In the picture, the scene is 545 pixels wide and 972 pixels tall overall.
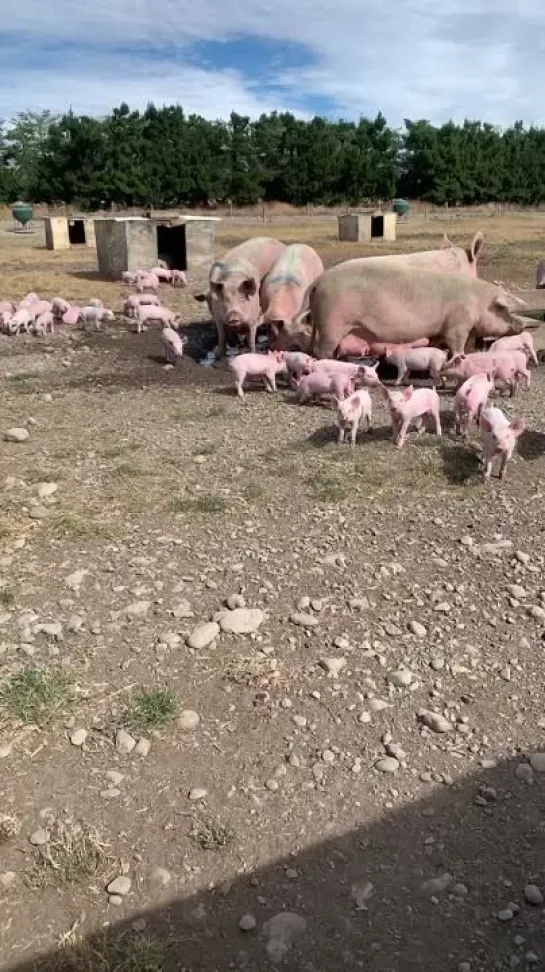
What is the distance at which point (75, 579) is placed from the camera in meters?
4.80

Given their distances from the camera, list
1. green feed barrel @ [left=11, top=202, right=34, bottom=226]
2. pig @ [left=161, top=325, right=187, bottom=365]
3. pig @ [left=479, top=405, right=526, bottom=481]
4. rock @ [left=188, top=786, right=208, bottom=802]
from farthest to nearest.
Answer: green feed barrel @ [left=11, top=202, right=34, bottom=226]
pig @ [left=161, top=325, right=187, bottom=365]
pig @ [left=479, top=405, right=526, bottom=481]
rock @ [left=188, top=786, right=208, bottom=802]

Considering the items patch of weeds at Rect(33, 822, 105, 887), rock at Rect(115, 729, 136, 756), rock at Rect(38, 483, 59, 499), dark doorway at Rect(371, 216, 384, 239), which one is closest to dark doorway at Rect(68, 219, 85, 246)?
dark doorway at Rect(371, 216, 384, 239)

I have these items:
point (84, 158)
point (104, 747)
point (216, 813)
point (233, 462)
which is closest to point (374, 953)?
point (216, 813)

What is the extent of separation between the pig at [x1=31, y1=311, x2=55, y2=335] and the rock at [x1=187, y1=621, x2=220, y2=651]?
29.1 ft

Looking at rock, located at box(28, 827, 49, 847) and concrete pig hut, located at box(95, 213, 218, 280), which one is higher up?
concrete pig hut, located at box(95, 213, 218, 280)

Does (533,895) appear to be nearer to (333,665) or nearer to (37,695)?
(333,665)

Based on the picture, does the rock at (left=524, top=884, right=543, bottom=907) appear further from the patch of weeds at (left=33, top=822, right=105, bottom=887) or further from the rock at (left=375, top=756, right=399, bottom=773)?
the patch of weeds at (left=33, top=822, right=105, bottom=887)

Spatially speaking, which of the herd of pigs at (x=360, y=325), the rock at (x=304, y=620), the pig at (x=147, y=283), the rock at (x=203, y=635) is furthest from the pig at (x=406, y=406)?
the pig at (x=147, y=283)

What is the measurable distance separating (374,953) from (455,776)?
0.90m

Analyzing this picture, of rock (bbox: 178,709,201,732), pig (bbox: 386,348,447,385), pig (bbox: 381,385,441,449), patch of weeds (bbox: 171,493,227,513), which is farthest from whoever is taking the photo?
pig (bbox: 386,348,447,385)

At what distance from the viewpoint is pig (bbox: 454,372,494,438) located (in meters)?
6.76

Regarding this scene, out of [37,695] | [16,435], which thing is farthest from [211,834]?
[16,435]

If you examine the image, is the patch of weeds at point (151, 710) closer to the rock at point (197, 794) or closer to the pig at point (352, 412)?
the rock at point (197, 794)

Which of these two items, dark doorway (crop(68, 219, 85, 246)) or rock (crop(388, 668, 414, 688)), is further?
dark doorway (crop(68, 219, 85, 246))
